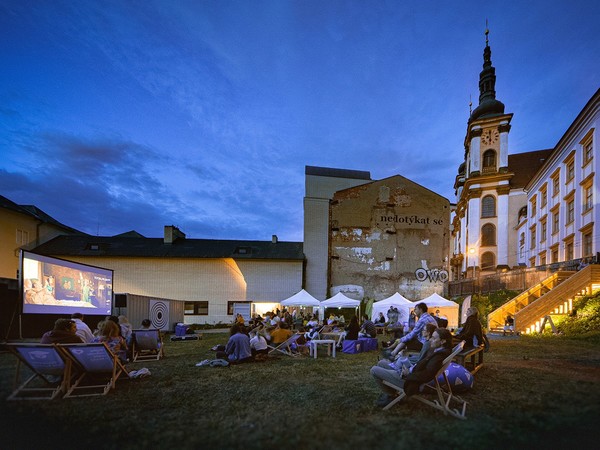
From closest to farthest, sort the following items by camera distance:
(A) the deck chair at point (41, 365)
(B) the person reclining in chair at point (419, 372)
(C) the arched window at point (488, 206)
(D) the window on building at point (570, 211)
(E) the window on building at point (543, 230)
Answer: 1. (B) the person reclining in chair at point (419, 372)
2. (A) the deck chair at point (41, 365)
3. (D) the window on building at point (570, 211)
4. (E) the window on building at point (543, 230)
5. (C) the arched window at point (488, 206)

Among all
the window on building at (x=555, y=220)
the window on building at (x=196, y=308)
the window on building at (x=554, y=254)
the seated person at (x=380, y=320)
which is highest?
the window on building at (x=555, y=220)

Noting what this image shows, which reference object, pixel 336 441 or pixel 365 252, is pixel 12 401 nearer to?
pixel 336 441

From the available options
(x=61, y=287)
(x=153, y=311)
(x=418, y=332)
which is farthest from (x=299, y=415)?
(x=153, y=311)

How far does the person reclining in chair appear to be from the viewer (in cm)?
530

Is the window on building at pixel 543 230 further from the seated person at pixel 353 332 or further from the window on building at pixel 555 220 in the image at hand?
the seated person at pixel 353 332

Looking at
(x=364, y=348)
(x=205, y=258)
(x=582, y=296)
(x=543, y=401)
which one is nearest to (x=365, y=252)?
(x=205, y=258)

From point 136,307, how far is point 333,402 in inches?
821

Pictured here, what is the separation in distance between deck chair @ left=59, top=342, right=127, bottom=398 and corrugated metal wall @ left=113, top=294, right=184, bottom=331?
642 inches

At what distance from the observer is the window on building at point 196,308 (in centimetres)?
3231

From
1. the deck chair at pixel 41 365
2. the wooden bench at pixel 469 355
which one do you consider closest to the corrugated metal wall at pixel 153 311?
the deck chair at pixel 41 365

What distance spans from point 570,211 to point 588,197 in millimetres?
3407

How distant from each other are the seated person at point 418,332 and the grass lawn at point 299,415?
1315 millimetres

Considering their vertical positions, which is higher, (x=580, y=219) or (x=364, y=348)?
(x=580, y=219)

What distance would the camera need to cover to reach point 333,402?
6.06 metres
